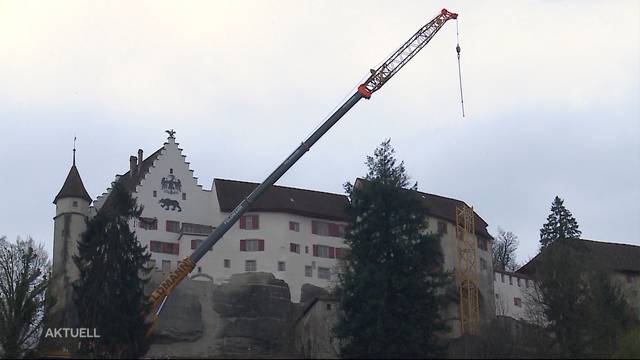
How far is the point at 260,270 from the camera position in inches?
3600

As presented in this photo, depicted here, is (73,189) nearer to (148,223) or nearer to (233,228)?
(148,223)

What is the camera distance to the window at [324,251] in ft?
310

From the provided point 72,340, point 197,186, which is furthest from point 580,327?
point 197,186

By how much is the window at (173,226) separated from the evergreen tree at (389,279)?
115ft

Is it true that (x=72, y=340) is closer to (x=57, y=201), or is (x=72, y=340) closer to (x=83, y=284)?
(x=83, y=284)

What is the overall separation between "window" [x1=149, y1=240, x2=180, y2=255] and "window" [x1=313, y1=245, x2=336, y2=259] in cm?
1132

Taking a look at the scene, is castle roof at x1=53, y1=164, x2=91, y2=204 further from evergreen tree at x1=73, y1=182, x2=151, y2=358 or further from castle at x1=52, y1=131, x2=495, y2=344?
evergreen tree at x1=73, y1=182, x2=151, y2=358

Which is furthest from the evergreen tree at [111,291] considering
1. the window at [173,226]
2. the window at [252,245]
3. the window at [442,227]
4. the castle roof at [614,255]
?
the castle roof at [614,255]

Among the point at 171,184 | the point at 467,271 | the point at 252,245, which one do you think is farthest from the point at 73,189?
the point at 467,271

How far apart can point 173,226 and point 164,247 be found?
229 centimetres

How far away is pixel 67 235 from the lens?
89.9m

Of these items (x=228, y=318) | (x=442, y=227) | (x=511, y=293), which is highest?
(x=442, y=227)

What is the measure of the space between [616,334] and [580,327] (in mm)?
2380

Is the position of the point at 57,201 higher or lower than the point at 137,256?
higher
